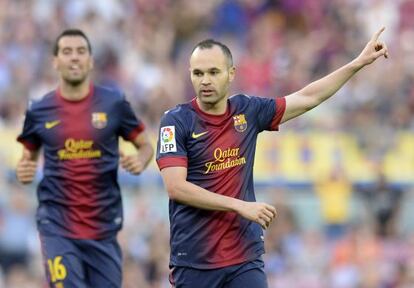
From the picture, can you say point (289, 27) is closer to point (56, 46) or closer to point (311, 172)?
point (311, 172)

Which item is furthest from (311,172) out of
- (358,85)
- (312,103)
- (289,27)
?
(312,103)

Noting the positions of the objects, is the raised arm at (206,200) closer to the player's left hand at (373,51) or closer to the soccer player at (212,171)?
the soccer player at (212,171)

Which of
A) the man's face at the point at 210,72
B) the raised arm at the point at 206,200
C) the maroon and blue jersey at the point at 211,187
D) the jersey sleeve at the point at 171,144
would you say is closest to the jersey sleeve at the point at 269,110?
the maroon and blue jersey at the point at 211,187

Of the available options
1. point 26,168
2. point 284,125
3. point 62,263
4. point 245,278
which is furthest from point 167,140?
point 284,125

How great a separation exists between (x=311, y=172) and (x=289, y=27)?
3.48 m

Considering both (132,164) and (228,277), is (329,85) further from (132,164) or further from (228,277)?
(132,164)

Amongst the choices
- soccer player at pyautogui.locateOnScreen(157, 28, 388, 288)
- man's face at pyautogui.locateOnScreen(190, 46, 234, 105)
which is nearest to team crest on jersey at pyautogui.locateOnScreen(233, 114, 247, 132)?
soccer player at pyautogui.locateOnScreen(157, 28, 388, 288)

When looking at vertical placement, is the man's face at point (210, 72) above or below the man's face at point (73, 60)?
below

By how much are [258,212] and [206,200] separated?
0.43 meters

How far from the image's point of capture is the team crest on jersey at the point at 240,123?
9977mm

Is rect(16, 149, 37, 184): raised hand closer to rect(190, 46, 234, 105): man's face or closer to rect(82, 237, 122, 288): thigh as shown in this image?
rect(82, 237, 122, 288): thigh

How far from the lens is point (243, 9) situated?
824 inches

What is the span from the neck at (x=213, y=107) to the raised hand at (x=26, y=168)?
7.79 ft

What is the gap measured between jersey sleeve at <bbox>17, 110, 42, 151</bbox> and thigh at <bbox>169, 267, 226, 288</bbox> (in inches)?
93.5
